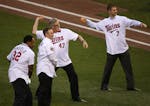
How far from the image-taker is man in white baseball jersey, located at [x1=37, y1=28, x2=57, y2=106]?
16.4 m

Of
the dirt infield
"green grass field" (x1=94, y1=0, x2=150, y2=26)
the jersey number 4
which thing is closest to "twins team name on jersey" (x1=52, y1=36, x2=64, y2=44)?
the jersey number 4

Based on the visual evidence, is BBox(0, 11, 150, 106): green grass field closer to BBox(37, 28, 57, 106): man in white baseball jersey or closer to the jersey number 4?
BBox(37, 28, 57, 106): man in white baseball jersey

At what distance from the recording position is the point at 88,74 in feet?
70.8

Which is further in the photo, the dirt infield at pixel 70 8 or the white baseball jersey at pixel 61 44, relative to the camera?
the dirt infield at pixel 70 8

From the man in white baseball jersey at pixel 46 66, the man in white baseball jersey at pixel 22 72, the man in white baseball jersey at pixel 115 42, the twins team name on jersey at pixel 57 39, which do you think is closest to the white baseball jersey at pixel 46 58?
the man in white baseball jersey at pixel 46 66

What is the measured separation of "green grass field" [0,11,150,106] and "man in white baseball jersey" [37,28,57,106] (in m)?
1.36

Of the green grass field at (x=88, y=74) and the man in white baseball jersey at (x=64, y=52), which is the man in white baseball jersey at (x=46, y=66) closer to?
the green grass field at (x=88, y=74)

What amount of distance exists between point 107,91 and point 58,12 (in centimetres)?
965

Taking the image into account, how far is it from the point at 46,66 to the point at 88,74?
5309 mm

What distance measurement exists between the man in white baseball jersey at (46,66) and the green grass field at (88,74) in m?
1.36

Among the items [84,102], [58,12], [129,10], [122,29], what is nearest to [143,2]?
[129,10]

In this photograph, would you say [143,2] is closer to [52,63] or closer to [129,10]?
[129,10]

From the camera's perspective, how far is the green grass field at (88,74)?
18.4 m

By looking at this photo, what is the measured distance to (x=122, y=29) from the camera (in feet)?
64.2
